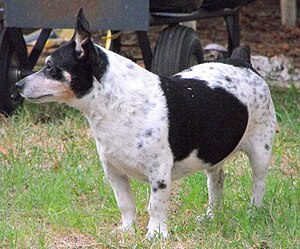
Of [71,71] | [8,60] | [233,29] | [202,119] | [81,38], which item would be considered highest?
[81,38]

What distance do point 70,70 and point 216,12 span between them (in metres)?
4.13

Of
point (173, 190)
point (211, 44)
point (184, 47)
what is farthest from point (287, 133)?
point (211, 44)

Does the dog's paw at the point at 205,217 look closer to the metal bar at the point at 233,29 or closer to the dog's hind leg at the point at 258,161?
the dog's hind leg at the point at 258,161

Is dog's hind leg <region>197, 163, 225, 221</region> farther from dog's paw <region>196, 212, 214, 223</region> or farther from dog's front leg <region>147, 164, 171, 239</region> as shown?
dog's front leg <region>147, 164, 171, 239</region>

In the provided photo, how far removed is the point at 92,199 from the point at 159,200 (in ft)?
3.59

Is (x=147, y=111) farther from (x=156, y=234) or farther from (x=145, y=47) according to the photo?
(x=145, y=47)

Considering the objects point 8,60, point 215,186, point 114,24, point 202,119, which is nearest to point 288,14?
point 8,60

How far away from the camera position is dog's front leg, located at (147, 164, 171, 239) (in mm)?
5379

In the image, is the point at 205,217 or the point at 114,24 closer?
the point at 205,217

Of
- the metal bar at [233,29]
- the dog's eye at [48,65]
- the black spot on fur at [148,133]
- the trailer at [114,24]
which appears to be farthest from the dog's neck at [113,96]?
the metal bar at [233,29]

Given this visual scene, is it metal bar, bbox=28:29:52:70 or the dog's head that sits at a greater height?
the dog's head

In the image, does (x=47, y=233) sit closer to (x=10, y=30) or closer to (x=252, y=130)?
(x=252, y=130)

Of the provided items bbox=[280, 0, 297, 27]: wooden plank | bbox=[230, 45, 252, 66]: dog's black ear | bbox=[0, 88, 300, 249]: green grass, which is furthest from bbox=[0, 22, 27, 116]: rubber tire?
bbox=[280, 0, 297, 27]: wooden plank

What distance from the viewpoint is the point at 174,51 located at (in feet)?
27.3
